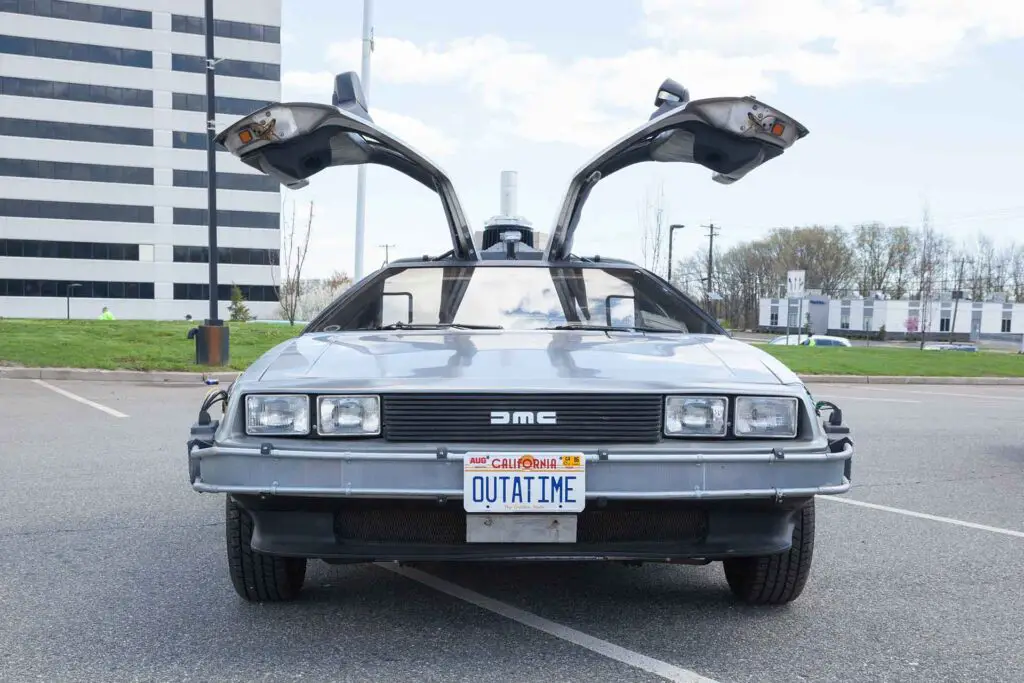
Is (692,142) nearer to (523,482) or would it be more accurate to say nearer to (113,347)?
(523,482)

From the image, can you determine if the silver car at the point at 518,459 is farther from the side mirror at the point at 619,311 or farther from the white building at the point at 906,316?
the white building at the point at 906,316

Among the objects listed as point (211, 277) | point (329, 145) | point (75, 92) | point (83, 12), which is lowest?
point (211, 277)

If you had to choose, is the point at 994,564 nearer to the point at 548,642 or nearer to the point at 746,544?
the point at 746,544

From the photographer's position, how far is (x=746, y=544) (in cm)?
310

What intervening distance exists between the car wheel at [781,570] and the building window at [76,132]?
2465 inches

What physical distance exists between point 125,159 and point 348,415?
62.3 meters

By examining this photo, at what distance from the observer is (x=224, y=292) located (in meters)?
62.3

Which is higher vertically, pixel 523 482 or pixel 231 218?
pixel 231 218

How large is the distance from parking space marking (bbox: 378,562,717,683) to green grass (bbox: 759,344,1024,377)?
1452 cm

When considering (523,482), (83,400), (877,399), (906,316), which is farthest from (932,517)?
(906,316)

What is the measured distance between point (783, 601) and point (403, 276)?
2.26 meters

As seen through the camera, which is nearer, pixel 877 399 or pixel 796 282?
pixel 877 399

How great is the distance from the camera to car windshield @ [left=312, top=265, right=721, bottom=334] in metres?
4.17

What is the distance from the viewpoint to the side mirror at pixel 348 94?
512 centimetres
